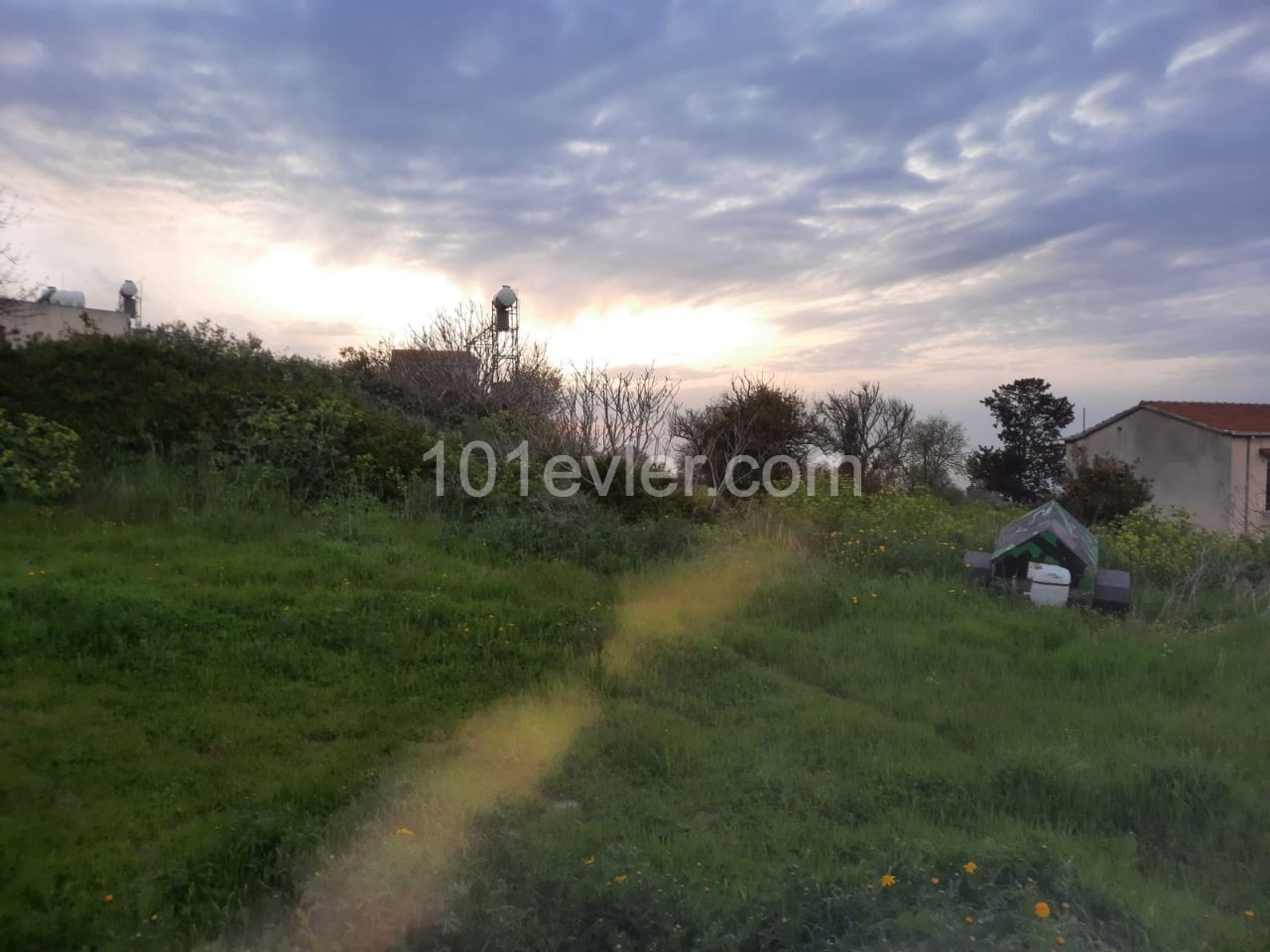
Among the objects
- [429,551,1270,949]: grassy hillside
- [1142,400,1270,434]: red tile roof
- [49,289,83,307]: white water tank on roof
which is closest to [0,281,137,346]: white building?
[49,289,83,307]: white water tank on roof

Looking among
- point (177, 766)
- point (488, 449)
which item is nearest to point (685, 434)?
point (488, 449)

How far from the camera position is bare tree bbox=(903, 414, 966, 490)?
2391 centimetres

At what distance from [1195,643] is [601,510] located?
545 cm

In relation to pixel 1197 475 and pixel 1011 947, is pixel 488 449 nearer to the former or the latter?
pixel 1011 947

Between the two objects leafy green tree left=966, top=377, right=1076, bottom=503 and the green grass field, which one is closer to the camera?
the green grass field

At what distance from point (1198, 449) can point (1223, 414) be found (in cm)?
240

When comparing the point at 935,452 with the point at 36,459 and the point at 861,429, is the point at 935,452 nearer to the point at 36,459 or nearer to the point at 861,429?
the point at 861,429

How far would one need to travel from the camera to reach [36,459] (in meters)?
8.90

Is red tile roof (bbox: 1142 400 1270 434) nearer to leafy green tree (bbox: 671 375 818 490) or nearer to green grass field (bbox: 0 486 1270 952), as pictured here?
leafy green tree (bbox: 671 375 818 490)

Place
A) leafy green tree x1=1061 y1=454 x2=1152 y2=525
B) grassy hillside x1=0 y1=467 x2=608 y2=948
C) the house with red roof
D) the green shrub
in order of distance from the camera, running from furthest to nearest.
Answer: the house with red roof < leafy green tree x1=1061 y1=454 x2=1152 y2=525 < the green shrub < grassy hillside x1=0 y1=467 x2=608 y2=948

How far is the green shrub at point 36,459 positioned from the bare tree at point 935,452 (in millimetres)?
17642

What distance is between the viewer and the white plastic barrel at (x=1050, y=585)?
7.53 m

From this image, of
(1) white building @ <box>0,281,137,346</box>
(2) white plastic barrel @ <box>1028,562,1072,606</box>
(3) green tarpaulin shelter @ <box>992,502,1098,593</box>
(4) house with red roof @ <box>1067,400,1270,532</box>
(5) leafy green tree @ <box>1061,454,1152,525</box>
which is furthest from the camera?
(4) house with red roof @ <box>1067,400,1270,532</box>

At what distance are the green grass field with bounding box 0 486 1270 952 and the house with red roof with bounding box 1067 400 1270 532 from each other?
21.1 metres
